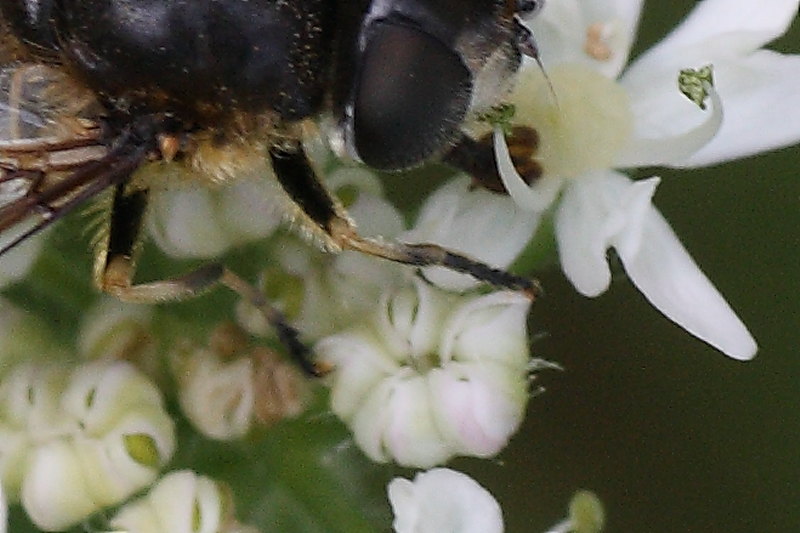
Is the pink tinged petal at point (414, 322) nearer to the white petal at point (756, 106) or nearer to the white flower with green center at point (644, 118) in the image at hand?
the white flower with green center at point (644, 118)

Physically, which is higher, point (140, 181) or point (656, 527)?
point (140, 181)

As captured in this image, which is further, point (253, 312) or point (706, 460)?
point (706, 460)

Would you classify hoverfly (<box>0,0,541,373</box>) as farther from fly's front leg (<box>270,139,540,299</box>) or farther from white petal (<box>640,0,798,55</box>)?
white petal (<box>640,0,798,55</box>)

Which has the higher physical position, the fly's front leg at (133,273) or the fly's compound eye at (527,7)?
the fly's compound eye at (527,7)

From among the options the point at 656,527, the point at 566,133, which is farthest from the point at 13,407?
the point at 656,527

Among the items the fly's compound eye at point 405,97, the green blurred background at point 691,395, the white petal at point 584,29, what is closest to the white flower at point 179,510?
the fly's compound eye at point 405,97

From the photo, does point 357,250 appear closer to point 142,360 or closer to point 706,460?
point 142,360

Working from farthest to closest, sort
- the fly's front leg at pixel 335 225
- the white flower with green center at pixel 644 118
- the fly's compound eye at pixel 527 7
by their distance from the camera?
the white flower with green center at pixel 644 118 → the fly's front leg at pixel 335 225 → the fly's compound eye at pixel 527 7

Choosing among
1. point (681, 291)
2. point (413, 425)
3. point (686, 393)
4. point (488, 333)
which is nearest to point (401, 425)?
point (413, 425)
